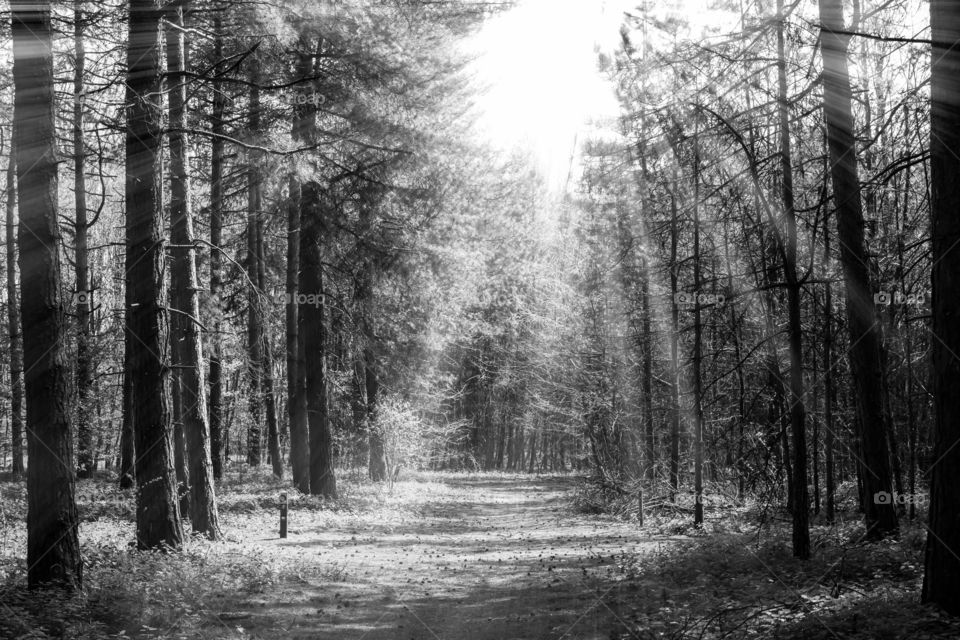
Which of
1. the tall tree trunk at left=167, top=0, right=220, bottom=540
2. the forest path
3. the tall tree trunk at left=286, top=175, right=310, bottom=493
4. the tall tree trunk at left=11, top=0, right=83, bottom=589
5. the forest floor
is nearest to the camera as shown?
the forest floor

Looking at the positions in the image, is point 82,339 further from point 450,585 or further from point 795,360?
point 795,360

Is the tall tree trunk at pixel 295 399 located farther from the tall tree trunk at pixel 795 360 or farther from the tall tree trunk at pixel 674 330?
the tall tree trunk at pixel 795 360

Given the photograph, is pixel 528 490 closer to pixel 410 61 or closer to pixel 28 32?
pixel 410 61

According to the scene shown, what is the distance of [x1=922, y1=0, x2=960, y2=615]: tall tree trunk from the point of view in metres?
6.08

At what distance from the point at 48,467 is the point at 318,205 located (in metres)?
11.8

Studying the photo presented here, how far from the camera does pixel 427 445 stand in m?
28.5

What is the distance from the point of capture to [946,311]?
609cm

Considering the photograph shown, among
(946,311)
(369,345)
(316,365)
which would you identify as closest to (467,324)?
(369,345)

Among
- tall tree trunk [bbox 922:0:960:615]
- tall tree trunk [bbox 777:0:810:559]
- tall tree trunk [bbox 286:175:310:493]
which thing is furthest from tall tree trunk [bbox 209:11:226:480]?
tall tree trunk [bbox 922:0:960:615]

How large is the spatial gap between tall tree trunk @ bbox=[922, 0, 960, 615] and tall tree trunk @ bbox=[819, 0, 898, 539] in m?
3.84

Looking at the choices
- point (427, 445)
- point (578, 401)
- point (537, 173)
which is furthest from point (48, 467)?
point (537, 173)

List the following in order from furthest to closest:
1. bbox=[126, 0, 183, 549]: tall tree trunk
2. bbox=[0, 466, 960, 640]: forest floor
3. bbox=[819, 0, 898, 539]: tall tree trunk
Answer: bbox=[126, 0, 183, 549]: tall tree trunk, bbox=[819, 0, 898, 539]: tall tree trunk, bbox=[0, 466, 960, 640]: forest floor

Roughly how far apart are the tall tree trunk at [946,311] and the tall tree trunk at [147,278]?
9748 mm

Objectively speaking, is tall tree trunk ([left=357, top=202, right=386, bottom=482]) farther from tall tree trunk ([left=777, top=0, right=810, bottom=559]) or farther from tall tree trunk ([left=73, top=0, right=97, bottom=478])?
tall tree trunk ([left=777, top=0, right=810, bottom=559])
